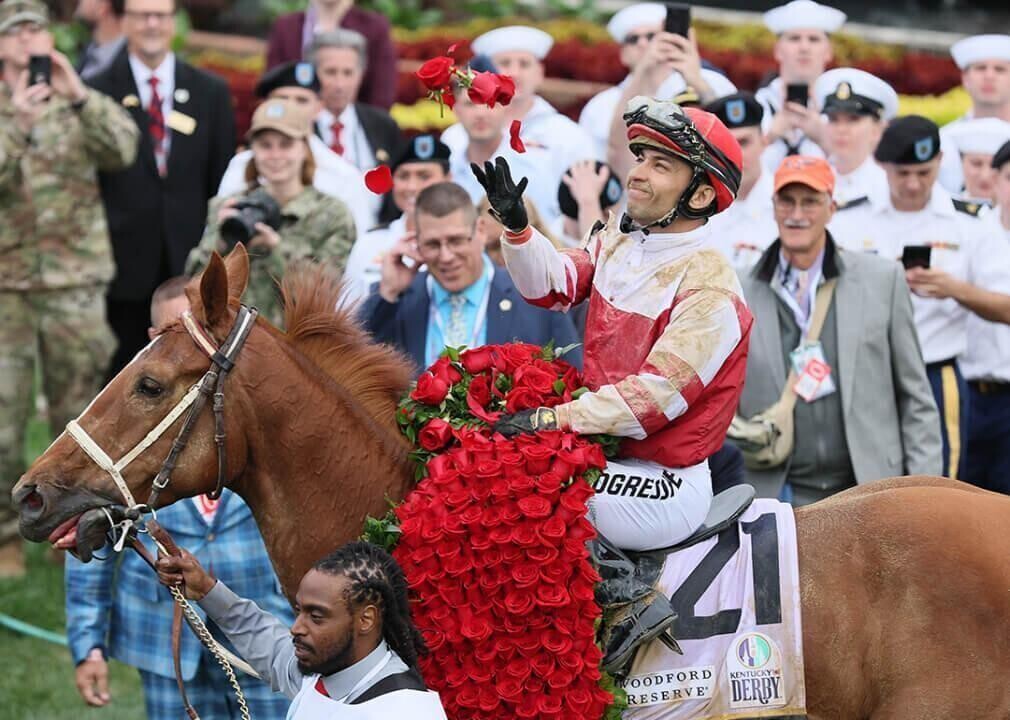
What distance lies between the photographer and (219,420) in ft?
16.2

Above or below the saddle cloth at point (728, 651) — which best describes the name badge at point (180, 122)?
above

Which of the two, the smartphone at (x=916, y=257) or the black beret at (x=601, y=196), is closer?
the smartphone at (x=916, y=257)

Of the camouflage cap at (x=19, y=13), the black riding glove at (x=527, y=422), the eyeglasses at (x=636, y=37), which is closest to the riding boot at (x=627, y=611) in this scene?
the black riding glove at (x=527, y=422)

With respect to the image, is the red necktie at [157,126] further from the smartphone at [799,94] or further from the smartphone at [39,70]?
the smartphone at [799,94]

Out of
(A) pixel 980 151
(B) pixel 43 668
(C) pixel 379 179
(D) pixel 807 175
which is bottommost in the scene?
(B) pixel 43 668

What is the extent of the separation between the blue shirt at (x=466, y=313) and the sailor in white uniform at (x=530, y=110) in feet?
5.58

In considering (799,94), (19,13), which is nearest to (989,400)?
(799,94)

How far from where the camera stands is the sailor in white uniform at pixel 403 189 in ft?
28.7

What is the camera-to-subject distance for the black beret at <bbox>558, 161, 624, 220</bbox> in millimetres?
8531

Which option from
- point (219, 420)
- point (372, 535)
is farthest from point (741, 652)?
point (219, 420)

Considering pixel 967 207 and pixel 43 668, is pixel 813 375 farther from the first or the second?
pixel 43 668

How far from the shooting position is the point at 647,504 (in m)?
4.98

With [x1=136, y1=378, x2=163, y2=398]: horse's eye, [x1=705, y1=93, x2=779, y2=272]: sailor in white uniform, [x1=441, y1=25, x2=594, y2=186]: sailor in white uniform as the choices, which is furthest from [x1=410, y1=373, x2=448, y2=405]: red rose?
[x1=441, y1=25, x2=594, y2=186]: sailor in white uniform

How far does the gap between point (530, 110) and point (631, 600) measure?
5937 mm
